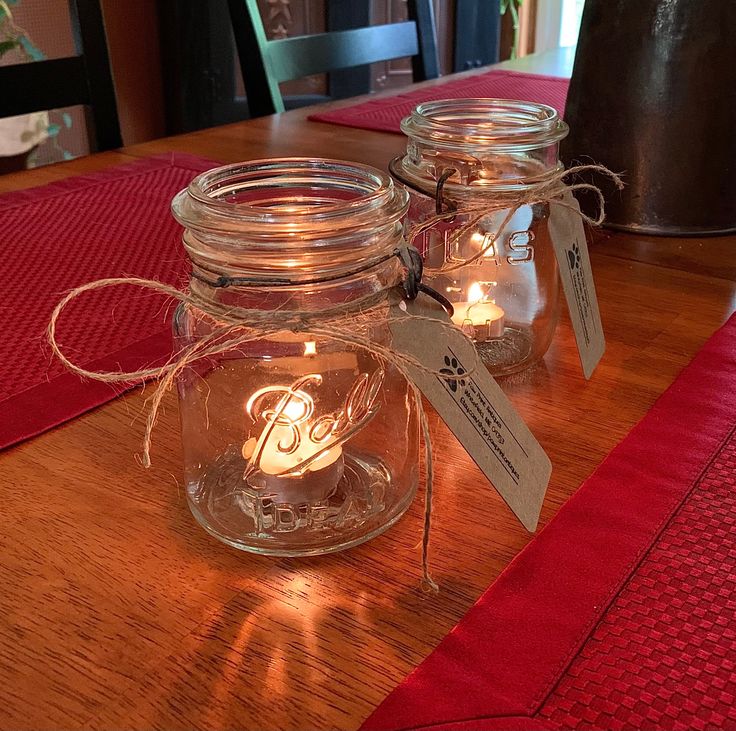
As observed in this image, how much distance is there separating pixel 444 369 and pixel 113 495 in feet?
0.60

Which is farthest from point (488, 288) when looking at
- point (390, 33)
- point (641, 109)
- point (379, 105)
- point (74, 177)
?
point (390, 33)

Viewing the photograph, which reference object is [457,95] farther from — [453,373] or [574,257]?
[453,373]

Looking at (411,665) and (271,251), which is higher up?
(271,251)

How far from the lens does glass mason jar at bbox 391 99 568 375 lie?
0.50 m

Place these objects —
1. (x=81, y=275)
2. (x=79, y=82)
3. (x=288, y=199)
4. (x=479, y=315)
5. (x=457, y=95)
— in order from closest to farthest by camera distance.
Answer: (x=288, y=199) → (x=479, y=315) → (x=81, y=275) → (x=79, y=82) → (x=457, y=95)

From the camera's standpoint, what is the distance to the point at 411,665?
328 millimetres

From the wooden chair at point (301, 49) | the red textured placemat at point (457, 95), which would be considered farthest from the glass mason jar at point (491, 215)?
the wooden chair at point (301, 49)

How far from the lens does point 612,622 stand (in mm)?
344

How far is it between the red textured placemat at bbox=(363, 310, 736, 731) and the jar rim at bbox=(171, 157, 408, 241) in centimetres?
17

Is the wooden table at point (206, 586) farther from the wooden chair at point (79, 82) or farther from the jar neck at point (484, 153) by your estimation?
the wooden chair at point (79, 82)

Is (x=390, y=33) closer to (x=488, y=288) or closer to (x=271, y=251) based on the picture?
(x=488, y=288)

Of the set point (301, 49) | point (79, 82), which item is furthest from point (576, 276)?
point (301, 49)

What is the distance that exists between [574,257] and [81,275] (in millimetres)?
395

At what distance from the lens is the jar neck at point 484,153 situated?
1.63 feet
